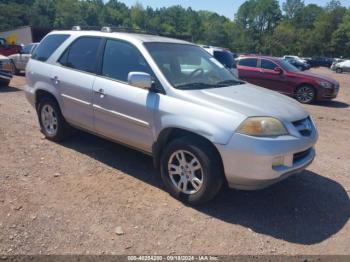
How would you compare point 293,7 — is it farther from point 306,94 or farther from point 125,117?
point 125,117

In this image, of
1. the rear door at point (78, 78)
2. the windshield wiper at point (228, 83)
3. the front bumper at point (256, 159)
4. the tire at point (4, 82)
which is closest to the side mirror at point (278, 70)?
the windshield wiper at point (228, 83)

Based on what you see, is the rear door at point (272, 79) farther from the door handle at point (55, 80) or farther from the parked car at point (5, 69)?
the door handle at point (55, 80)

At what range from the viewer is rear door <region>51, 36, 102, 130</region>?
5242mm

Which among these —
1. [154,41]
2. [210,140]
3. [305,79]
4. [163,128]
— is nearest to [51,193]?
[163,128]

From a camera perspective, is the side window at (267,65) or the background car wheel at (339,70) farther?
the background car wheel at (339,70)

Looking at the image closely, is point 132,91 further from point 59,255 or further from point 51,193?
point 59,255

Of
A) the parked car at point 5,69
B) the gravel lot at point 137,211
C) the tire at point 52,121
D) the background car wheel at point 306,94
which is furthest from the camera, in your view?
the background car wheel at point 306,94

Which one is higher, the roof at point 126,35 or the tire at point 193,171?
the roof at point 126,35

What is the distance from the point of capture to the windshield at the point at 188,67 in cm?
459

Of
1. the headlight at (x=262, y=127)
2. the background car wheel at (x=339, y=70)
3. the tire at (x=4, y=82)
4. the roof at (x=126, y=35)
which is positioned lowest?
the background car wheel at (x=339, y=70)

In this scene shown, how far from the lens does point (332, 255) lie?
353cm

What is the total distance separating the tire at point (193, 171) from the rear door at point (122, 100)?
39 cm

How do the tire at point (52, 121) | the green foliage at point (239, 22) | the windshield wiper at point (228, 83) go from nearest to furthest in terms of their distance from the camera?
the windshield wiper at point (228, 83), the tire at point (52, 121), the green foliage at point (239, 22)

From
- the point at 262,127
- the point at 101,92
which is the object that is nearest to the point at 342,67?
the point at 101,92
